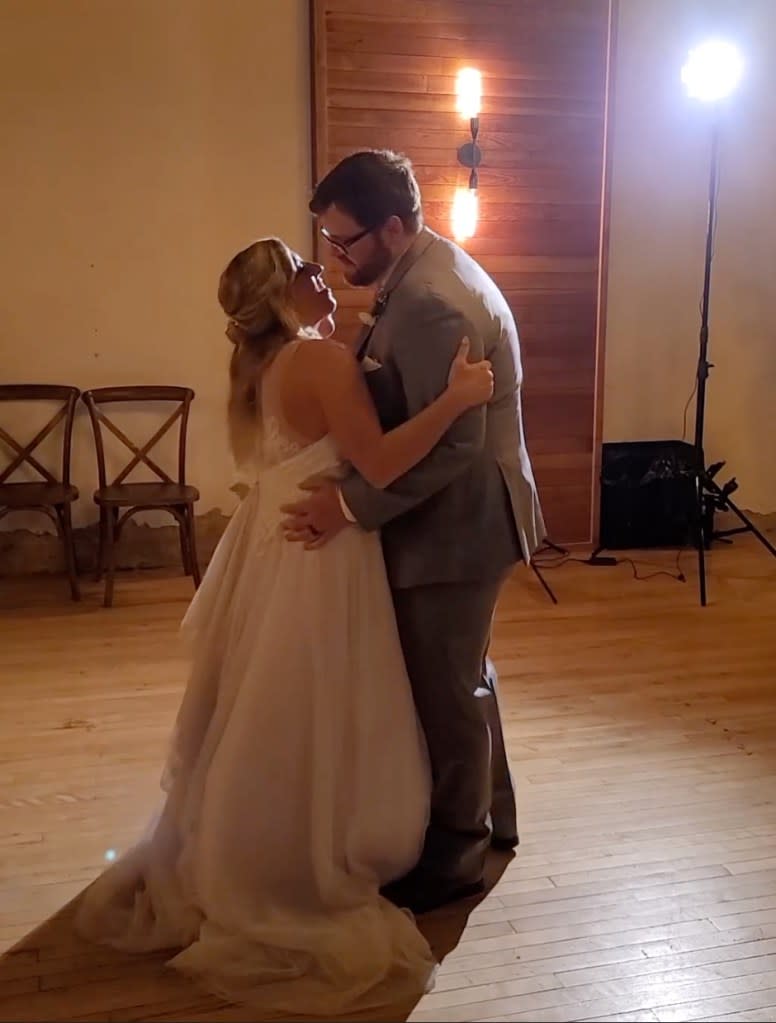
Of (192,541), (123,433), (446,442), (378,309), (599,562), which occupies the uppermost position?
(378,309)

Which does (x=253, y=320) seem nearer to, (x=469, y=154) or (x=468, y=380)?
(x=468, y=380)

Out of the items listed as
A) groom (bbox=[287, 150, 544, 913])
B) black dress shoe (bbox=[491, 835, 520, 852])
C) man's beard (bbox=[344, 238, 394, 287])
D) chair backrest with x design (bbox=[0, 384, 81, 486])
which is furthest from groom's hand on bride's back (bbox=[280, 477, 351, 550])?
chair backrest with x design (bbox=[0, 384, 81, 486])

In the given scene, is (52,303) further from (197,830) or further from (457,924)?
(457,924)

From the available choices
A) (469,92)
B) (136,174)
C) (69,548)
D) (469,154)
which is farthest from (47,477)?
(469,92)

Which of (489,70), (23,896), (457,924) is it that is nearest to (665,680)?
(457,924)

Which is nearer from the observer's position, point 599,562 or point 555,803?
point 555,803

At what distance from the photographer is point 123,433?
455 centimetres

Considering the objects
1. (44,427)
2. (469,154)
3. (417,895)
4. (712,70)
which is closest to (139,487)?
(44,427)

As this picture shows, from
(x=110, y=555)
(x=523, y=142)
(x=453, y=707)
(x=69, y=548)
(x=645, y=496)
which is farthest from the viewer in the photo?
(x=645, y=496)

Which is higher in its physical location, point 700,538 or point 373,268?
point 373,268

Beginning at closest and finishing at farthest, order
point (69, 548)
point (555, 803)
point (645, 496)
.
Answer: point (555, 803) < point (69, 548) < point (645, 496)

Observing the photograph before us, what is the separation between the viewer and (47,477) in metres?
4.32

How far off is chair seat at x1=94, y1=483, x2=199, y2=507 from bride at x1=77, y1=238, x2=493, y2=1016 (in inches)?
80.0

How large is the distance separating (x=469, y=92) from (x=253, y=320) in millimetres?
2925
